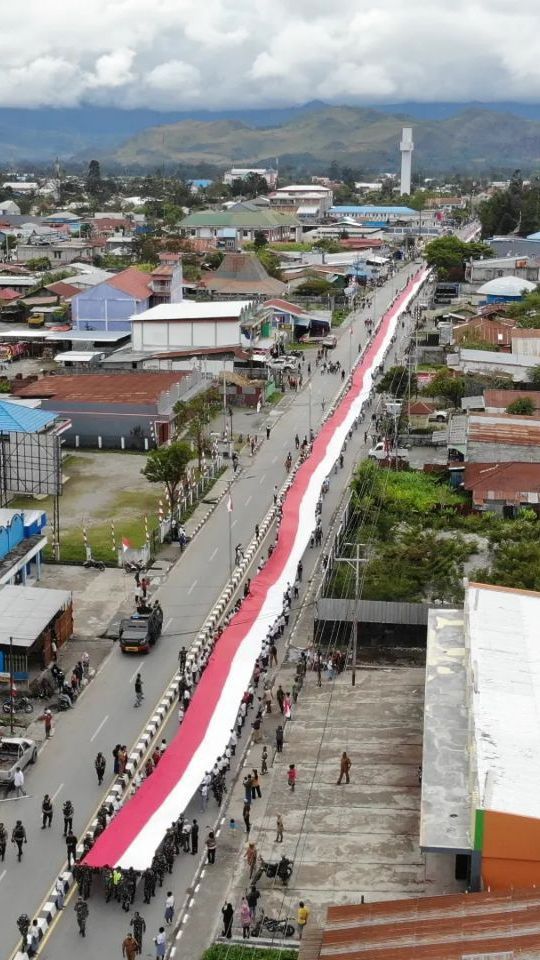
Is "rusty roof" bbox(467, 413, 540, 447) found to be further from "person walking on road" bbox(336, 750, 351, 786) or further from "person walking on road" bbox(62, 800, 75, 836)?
"person walking on road" bbox(62, 800, 75, 836)

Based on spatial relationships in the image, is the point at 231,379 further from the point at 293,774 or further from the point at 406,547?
the point at 293,774

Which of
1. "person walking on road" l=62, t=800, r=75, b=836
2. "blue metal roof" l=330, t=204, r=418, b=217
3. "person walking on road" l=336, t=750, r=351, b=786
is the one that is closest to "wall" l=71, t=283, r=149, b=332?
"person walking on road" l=336, t=750, r=351, b=786

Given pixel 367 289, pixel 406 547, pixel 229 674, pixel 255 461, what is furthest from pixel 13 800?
pixel 367 289

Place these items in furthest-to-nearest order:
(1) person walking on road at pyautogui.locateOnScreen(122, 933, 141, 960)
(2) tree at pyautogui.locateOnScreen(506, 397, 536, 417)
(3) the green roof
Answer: (3) the green roof → (2) tree at pyautogui.locateOnScreen(506, 397, 536, 417) → (1) person walking on road at pyautogui.locateOnScreen(122, 933, 141, 960)

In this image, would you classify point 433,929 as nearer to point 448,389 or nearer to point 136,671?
point 136,671

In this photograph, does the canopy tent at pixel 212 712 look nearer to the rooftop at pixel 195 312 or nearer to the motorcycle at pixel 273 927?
the motorcycle at pixel 273 927

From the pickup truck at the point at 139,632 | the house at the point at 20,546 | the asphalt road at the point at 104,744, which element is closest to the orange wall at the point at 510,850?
the asphalt road at the point at 104,744
